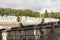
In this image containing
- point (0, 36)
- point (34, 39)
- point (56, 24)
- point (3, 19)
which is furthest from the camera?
point (3, 19)

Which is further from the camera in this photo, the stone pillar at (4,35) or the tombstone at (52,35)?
the stone pillar at (4,35)

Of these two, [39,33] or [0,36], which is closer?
[39,33]

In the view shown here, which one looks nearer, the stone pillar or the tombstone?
the tombstone

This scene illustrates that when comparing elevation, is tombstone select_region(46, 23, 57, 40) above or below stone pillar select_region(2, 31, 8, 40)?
above

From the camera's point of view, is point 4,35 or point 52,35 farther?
point 4,35

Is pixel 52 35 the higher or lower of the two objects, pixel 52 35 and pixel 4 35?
the higher

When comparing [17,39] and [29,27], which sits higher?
[29,27]

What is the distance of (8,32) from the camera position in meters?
6.62

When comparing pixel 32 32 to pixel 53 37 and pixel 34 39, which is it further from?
pixel 53 37

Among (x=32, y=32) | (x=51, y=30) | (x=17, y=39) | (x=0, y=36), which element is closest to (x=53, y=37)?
(x=51, y=30)

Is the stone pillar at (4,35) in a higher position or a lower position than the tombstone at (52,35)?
lower

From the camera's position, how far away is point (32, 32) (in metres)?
6.00

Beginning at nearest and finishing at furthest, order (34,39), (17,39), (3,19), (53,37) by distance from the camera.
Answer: (53,37) → (34,39) → (17,39) → (3,19)

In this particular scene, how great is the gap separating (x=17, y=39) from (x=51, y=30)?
1.65 metres
